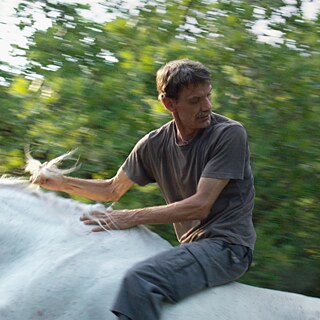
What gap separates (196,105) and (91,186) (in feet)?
2.69

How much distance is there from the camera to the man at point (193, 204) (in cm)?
368

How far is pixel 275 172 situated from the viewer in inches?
205

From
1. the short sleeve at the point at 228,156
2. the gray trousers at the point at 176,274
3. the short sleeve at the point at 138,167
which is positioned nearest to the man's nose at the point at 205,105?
the short sleeve at the point at 228,156

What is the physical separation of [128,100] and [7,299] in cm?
204

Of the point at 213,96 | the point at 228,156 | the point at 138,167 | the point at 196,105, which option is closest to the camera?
the point at 228,156

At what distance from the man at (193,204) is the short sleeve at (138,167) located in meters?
0.10

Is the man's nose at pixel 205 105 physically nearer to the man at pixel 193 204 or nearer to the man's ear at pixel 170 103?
the man at pixel 193 204

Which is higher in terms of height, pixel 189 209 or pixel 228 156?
pixel 228 156

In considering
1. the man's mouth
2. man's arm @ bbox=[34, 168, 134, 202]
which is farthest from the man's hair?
man's arm @ bbox=[34, 168, 134, 202]

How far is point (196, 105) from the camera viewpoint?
3912 mm

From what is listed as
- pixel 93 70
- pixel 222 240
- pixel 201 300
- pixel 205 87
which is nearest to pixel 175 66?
pixel 205 87

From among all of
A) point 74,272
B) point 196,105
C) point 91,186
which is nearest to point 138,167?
point 91,186

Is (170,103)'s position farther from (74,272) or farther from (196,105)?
(74,272)

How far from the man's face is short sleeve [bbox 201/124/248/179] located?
12cm
